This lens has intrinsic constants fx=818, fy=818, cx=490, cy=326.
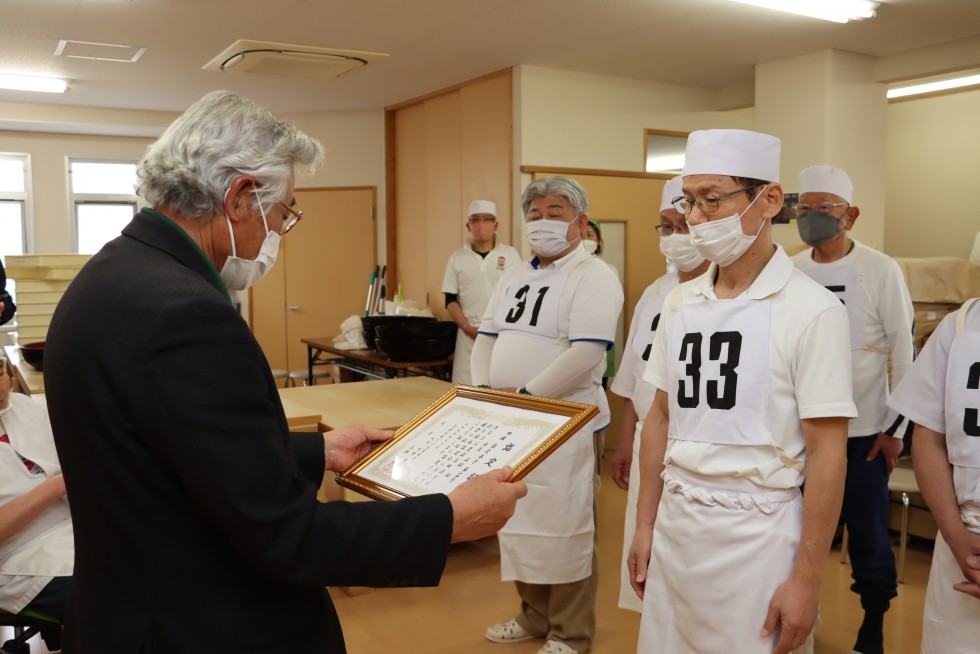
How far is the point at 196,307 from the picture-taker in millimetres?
1000

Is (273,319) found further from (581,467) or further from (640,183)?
(581,467)

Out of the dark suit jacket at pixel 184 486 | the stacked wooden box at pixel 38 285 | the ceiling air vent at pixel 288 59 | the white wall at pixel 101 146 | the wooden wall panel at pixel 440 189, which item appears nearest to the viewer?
the dark suit jacket at pixel 184 486

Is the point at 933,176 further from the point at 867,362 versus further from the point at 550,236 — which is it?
the point at 550,236

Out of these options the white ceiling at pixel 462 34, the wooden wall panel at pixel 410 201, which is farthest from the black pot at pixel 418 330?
the white ceiling at pixel 462 34

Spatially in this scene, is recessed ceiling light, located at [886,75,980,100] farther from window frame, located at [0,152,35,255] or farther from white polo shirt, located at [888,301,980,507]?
window frame, located at [0,152,35,255]

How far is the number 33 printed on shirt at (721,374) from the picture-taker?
5.39 ft

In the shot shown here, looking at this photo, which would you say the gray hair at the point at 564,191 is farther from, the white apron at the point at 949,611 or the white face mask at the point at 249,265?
the white face mask at the point at 249,265

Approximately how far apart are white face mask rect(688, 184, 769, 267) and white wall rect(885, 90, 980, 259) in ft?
18.9

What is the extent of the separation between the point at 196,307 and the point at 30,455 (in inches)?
65.5

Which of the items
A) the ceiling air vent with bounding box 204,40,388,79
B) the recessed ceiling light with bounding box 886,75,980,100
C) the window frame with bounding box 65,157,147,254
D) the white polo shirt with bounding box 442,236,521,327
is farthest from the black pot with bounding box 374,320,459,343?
the window frame with bounding box 65,157,147,254

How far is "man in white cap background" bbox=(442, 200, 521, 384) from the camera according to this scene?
5590mm

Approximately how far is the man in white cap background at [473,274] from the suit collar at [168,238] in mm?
4391

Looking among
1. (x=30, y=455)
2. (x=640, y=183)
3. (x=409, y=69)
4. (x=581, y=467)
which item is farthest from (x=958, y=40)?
(x=30, y=455)

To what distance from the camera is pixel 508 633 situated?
296 cm
